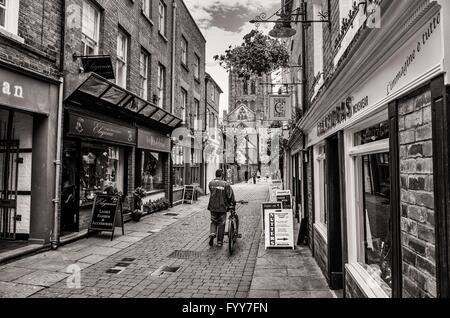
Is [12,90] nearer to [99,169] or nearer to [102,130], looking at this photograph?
[102,130]

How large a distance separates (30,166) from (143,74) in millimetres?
6594

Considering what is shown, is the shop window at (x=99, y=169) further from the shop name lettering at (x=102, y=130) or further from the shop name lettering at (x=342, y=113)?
the shop name lettering at (x=342, y=113)

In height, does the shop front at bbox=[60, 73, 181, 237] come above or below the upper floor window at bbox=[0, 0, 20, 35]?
below

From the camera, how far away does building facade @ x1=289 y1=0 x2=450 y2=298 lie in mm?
1826

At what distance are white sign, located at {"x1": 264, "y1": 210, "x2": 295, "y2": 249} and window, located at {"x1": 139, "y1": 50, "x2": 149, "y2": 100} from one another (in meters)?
7.58

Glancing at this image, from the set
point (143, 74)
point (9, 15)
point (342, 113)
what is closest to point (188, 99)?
point (143, 74)

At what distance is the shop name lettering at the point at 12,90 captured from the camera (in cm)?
610

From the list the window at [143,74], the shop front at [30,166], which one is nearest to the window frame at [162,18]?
the window at [143,74]

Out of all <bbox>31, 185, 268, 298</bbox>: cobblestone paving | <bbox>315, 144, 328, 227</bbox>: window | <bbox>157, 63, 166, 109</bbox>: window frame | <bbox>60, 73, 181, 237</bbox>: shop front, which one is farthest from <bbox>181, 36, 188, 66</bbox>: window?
<bbox>315, 144, 328, 227</bbox>: window

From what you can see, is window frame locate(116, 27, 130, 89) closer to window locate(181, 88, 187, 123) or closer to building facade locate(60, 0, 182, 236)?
building facade locate(60, 0, 182, 236)

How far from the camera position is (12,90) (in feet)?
20.6

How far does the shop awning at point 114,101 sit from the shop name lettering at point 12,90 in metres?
1.38

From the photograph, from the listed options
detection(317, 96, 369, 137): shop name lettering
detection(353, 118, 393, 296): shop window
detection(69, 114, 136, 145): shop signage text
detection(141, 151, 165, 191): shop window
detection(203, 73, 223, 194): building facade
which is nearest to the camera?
detection(353, 118, 393, 296): shop window
